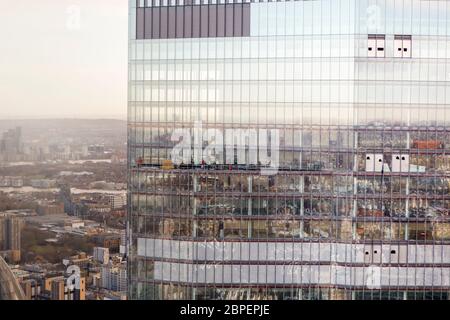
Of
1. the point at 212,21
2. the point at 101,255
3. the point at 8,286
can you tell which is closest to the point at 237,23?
the point at 212,21

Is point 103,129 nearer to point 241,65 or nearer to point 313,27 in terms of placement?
point 241,65

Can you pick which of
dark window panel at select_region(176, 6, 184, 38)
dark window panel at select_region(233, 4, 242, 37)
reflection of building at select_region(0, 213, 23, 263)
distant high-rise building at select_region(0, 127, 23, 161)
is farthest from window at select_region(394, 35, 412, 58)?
reflection of building at select_region(0, 213, 23, 263)

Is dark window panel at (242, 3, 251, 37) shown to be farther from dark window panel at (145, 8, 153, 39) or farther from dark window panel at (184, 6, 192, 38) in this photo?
dark window panel at (145, 8, 153, 39)

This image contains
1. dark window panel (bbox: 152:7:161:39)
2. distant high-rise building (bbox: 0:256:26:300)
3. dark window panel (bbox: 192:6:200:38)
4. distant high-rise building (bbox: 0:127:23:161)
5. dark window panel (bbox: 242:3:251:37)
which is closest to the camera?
distant high-rise building (bbox: 0:256:26:300)

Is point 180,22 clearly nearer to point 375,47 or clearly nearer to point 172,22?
point 172,22

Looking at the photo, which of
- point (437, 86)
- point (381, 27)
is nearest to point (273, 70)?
point (381, 27)
